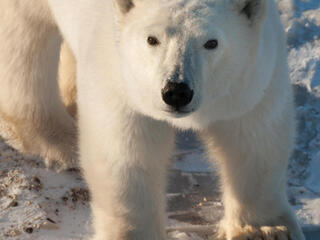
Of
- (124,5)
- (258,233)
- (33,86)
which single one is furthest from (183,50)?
(33,86)

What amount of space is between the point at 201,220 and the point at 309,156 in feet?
2.87

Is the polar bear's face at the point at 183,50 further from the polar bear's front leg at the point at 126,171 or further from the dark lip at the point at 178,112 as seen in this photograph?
the polar bear's front leg at the point at 126,171

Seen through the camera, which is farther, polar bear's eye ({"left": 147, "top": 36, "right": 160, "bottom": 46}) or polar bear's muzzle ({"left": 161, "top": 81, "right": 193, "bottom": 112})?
polar bear's eye ({"left": 147, "top": 36, "right": 160, "bottom": 46})

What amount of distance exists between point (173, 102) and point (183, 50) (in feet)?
0.67

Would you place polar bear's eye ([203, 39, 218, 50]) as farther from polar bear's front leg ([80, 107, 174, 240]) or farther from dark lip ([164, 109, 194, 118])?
polar bear's front leg ([80, 107, 174, 240])

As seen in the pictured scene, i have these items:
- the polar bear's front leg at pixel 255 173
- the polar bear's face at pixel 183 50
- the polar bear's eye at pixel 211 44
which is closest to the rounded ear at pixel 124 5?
the polar bear's face at pixel 183 50

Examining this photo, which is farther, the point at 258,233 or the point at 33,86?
the point at 33,86

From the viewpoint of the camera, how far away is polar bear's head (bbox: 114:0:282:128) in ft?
8.90

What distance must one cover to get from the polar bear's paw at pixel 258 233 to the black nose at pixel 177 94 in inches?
45.0

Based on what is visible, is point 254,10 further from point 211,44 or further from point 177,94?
point 177,94

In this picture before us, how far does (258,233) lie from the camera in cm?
363

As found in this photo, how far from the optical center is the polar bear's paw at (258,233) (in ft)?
11.8

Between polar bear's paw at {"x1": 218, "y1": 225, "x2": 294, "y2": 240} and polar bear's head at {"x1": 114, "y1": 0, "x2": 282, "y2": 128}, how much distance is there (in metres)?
0.78

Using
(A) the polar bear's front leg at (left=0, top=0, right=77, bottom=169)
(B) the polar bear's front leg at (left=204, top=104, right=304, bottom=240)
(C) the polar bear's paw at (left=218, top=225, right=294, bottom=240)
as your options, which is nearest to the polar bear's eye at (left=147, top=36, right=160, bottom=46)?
(B) the polar bear's front leg at (left=204, top=104, right=304, bottom=240)
